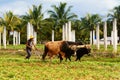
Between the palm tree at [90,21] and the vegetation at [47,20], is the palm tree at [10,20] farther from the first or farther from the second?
the palm tree at [90,21]

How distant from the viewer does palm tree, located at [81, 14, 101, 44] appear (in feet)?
205

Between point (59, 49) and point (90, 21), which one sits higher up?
point (90, 21)

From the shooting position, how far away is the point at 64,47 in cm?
1850

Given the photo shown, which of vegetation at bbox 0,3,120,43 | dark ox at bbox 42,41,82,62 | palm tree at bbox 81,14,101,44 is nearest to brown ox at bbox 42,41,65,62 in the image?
dark ox at bbox 42,41,82,62

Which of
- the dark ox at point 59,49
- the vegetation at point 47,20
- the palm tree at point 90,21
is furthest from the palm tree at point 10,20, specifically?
the dark ox at point 59,49

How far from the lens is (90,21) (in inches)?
2473

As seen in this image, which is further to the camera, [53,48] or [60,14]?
[60,14]

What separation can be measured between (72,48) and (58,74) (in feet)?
17.8

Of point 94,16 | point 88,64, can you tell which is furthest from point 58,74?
point 94,16

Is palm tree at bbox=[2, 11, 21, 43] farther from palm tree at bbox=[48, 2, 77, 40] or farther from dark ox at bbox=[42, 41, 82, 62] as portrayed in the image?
dark ox at bbox=[42, 41, 82, 62]

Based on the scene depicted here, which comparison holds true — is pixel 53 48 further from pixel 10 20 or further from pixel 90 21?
pixel 90 21

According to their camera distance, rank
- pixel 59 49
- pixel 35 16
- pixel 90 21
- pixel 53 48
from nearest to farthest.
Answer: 1. pixel 53 48
2. pixel 59 49
3. pixel 35 16
4. pixel 90 21

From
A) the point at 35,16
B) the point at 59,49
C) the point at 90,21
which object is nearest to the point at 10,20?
the point at 35,16

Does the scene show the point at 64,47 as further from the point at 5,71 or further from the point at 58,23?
the point at 58,23
